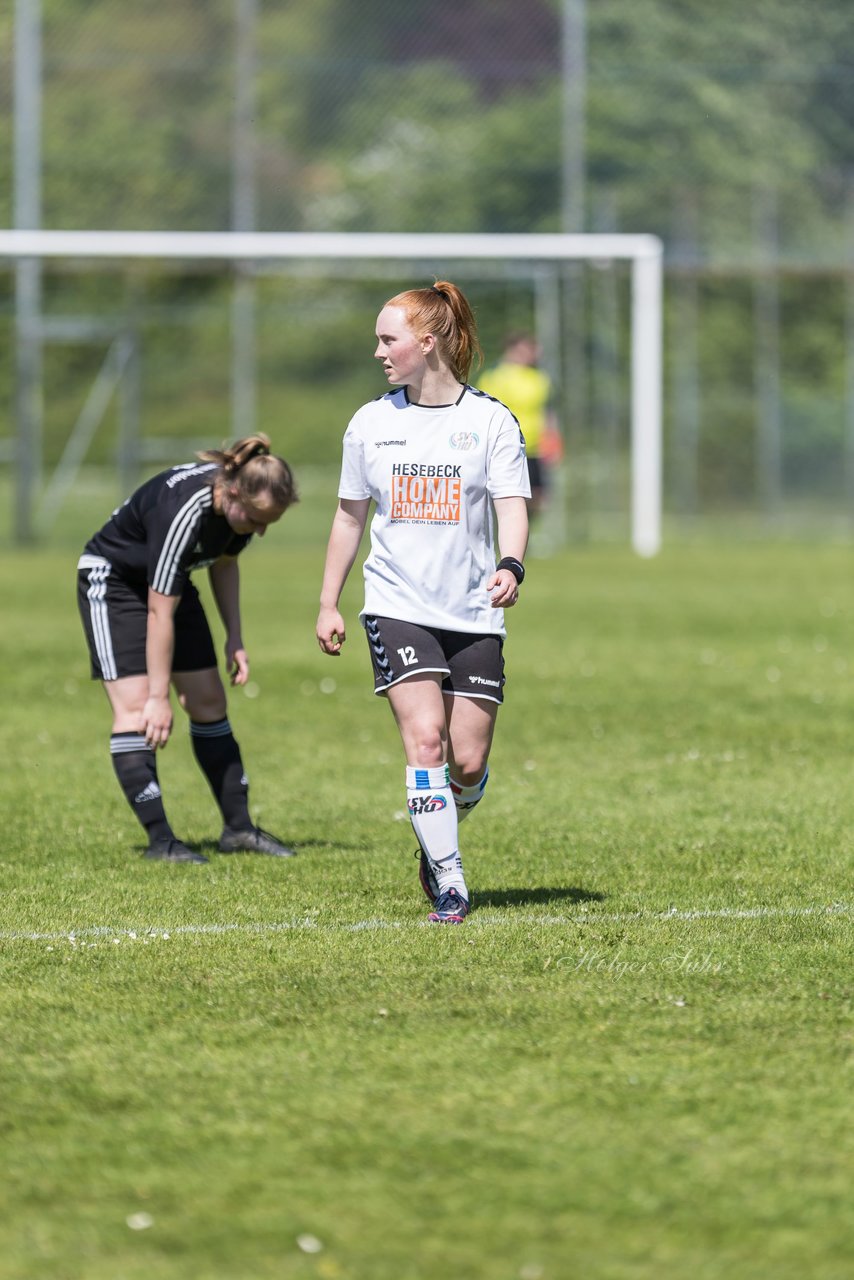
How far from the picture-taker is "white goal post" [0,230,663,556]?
22.1 m

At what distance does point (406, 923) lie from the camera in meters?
5.74

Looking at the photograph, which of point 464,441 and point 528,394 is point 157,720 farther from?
point 528,394

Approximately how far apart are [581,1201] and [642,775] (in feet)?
17.4

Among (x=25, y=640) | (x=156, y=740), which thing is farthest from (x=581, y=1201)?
(x=25, y=640)

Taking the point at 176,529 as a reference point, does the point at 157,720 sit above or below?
below

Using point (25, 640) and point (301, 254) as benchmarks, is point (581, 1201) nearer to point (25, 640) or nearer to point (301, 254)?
point (25, 640)

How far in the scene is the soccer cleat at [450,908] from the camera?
5.71 m

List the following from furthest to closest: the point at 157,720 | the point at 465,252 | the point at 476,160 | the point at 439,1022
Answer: the point at 476,160, the point at 465,252, the point at 157,720, the point at 439,1022

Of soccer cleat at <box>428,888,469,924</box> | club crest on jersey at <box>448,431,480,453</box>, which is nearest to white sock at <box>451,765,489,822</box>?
soccer cleat at <box>428,888,469,924</box>

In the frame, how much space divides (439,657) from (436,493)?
473 mm

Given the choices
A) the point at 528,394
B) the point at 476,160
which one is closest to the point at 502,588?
the point at 528,394

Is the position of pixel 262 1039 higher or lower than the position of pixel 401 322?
lower

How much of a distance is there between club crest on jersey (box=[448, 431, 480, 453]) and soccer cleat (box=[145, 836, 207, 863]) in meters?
1.99

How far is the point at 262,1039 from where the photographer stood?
4.49 meters
